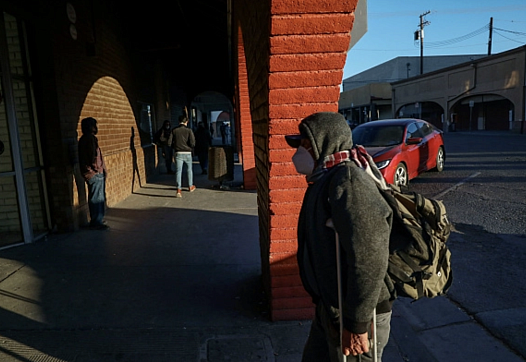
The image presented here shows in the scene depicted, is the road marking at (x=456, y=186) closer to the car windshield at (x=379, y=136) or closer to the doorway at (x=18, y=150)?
the car windshield at (x=379, y=136)

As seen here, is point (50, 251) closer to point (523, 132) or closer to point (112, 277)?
point (112, 277)

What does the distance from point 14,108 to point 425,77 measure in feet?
131

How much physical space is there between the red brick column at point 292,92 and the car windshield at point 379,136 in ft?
22.4

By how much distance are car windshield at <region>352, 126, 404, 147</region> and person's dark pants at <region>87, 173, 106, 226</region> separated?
6.04m

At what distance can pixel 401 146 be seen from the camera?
30.0 feet

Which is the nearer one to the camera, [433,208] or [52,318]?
[433,208]

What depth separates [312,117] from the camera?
1.94m

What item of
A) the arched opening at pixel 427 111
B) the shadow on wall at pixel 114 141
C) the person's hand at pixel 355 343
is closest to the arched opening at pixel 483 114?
the arched opening at pixel 427 111

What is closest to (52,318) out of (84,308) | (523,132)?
(84,308)

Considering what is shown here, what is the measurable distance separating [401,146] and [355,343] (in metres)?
8.06

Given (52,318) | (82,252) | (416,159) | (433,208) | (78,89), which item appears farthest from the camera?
(416,159)

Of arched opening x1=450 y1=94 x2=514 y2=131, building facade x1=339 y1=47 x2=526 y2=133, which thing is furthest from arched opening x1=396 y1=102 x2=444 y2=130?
arched opening x1=450 y1=94 x2=514 y2=131

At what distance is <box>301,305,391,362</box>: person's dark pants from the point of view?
74.5 inches

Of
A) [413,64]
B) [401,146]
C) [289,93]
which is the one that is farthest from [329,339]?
[413,64]
